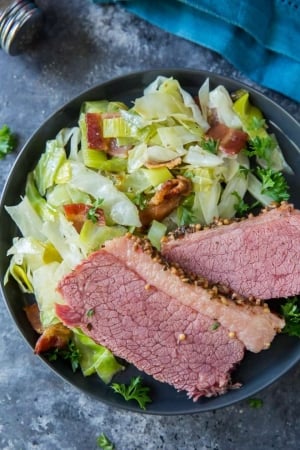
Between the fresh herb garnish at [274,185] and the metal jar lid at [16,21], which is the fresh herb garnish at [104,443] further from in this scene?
the metal jar lid at [16,21]

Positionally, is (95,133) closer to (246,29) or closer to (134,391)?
(246,29)

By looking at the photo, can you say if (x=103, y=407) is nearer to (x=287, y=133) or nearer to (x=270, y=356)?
(x=270, y=356)

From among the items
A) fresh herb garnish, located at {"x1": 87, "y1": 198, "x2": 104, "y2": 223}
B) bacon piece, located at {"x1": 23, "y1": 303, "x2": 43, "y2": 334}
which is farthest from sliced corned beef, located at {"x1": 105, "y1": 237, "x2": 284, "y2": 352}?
bacon piece, located at {"x1": 23, "y1": 303, "x2": 43, "y2": 334}

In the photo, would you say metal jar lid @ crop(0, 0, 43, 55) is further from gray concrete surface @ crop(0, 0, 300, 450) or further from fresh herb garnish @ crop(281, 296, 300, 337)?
fresh herb garnish @ crop(281, 296, 300, 337)

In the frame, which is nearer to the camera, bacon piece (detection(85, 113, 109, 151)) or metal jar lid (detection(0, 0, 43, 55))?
bacon piece (detection(85, 113, 109, 151))

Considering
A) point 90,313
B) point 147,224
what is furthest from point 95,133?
point 90,313
